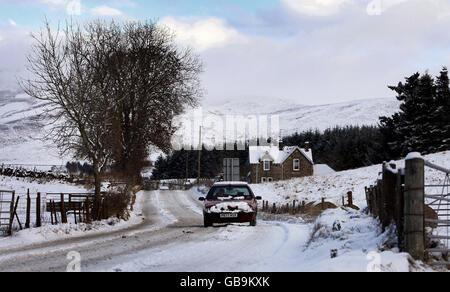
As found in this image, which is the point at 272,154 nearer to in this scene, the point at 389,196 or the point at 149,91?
the point at 149,91

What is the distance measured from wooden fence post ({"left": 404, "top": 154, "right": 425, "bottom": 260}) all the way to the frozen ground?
1.09 ft

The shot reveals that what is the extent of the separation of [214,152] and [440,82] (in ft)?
254

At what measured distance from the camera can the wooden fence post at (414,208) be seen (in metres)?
8.29

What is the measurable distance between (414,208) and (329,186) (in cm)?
4261

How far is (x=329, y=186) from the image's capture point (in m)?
50.3

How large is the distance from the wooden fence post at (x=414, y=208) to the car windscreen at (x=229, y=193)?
12.1 metres

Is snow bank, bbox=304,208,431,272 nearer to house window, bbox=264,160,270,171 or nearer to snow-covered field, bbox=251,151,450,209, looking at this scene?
snow-covered field, bbox=251,151,450,209

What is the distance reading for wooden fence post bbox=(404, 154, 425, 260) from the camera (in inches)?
Result: 326

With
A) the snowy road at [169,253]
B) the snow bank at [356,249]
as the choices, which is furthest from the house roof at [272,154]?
the snow bank at [356,249]

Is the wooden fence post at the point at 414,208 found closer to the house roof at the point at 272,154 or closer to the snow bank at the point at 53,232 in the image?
the snow bank at the point at 53,232

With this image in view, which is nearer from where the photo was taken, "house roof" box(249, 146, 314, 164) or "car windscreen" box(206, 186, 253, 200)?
"car windscreen" box(206, 186, 253, 200)

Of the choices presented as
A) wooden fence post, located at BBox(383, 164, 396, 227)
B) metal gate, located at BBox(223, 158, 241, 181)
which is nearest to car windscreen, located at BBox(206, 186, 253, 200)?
wooden fence post, located at BBox(383, 164, 396, 227)
